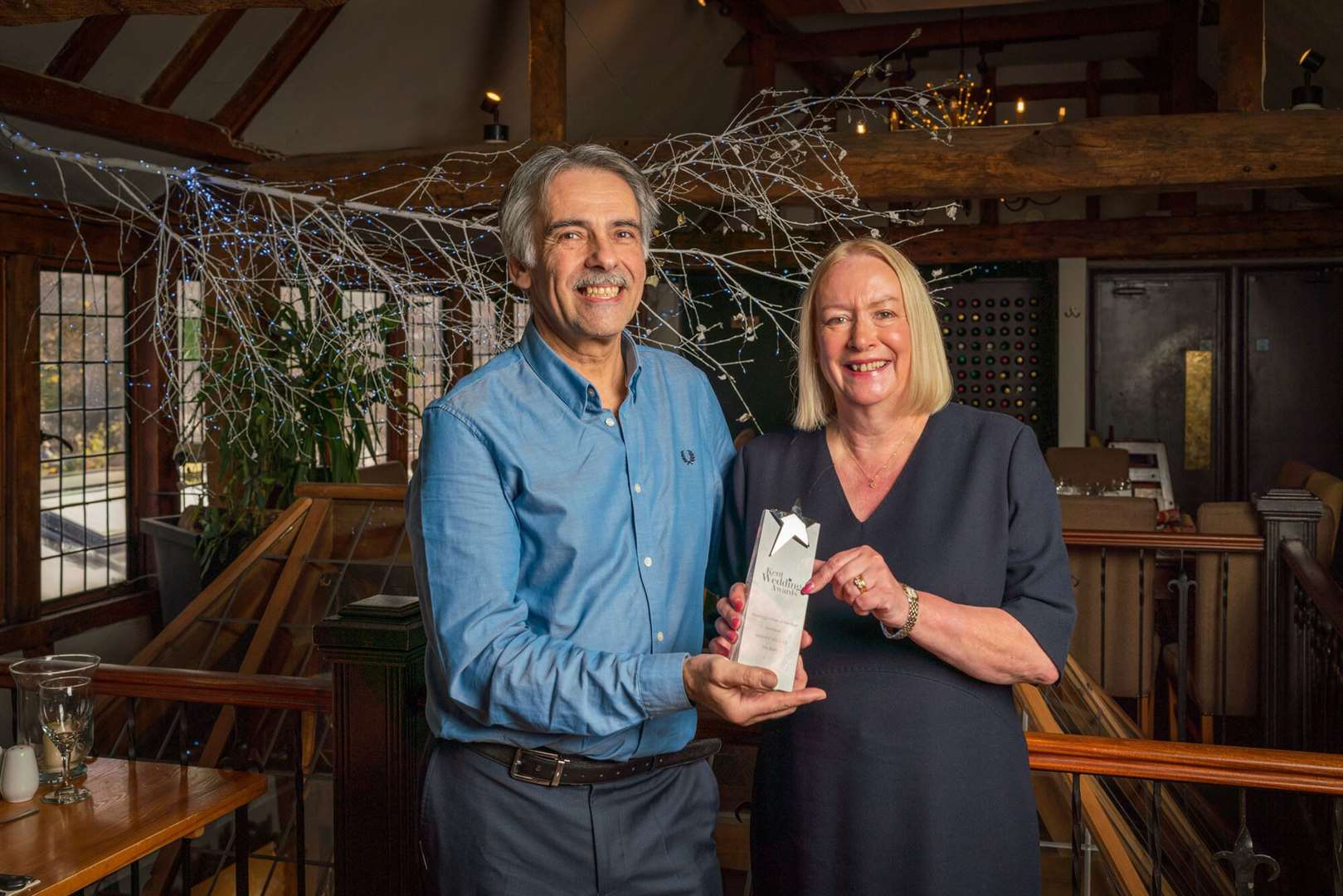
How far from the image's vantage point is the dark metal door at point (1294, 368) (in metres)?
9.51

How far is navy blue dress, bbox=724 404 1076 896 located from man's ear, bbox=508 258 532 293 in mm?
440

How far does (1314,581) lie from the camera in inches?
131

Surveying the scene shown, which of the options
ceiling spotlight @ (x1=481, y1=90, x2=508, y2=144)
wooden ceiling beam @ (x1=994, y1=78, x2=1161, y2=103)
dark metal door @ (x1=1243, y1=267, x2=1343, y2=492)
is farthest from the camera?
dark metal door @ (x1=1243, y1=267, x2=1343, y2=492)

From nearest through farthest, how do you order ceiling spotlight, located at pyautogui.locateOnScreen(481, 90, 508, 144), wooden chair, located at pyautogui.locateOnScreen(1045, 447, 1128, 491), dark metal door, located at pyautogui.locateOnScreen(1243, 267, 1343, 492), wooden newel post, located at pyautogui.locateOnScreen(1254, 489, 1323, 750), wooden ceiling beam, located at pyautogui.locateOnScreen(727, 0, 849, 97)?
wooden newel post, located at pyautogui.locateOnScreen(1254, 489, 1323, 750), ceiling spotlight, located at pyautogui.locateOnScreen(481, 90, 508, 144), wooden chair, located at pyautogui.locateOnScreen(1045, 447, 1128, 491), wooden ceiling beam, located at pyautogui.locateOnScreen(727, 0, 849, 97), dark metal door, located at pyautogui.locateOnScreen(1243, 267, 1343, 492)

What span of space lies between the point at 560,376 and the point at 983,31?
25.1 ft

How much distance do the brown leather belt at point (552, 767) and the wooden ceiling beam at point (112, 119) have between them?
14.1 feet

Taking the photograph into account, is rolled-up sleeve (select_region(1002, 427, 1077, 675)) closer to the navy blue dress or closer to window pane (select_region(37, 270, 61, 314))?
the navy blue dress

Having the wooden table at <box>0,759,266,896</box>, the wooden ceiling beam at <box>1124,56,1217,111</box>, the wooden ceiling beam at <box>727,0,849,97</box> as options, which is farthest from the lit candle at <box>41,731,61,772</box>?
the wooden ceiling beam at <box>1124,56,1217,111</box>

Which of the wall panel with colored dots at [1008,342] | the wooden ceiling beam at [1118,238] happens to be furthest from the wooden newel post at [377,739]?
the wall panel with colored dots at [1008,342]

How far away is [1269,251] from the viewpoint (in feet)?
28.8

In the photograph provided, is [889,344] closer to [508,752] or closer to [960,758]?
[960,758]

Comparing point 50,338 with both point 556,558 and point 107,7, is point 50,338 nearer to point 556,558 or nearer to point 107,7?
point 107,7

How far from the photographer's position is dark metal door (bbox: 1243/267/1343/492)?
31.2 ft

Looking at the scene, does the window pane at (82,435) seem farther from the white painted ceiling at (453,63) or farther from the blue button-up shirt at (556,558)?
the blue button-up shirt at (556,558)
